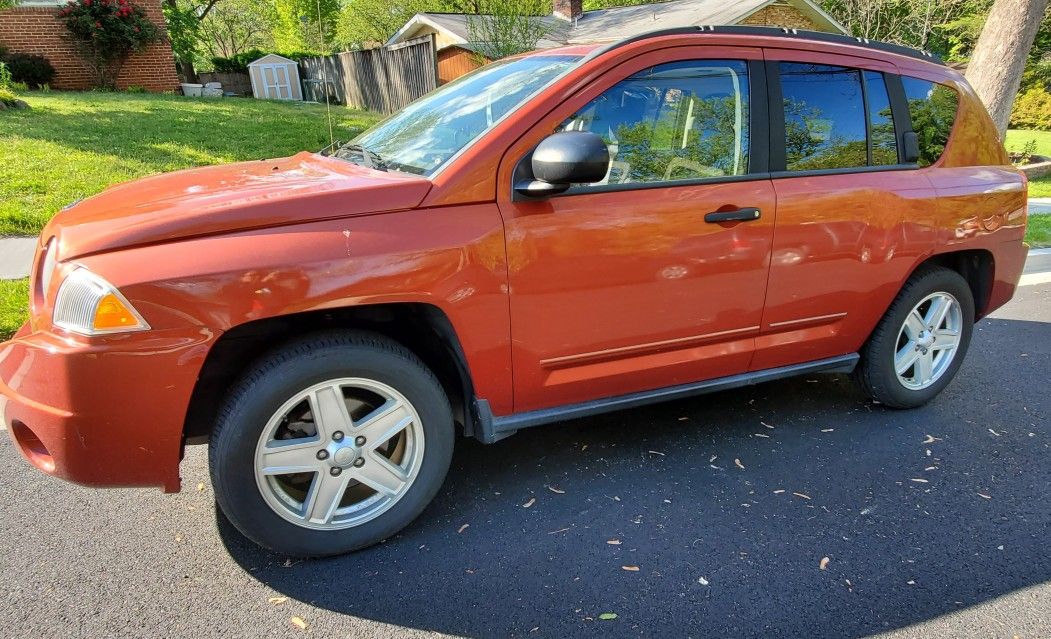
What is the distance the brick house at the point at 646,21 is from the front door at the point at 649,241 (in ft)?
50.7

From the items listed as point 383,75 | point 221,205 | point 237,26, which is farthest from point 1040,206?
point 237,26

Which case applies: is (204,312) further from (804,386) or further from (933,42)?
(933,42)

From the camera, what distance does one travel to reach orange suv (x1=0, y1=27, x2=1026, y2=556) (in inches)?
83.4

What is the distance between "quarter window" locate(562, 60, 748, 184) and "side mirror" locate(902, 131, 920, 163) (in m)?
1.01

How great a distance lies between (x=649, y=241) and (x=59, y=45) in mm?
19887

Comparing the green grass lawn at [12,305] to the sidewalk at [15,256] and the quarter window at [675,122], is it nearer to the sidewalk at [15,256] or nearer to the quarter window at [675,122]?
the sidewalk at [15,256]

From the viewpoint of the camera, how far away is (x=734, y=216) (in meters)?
2.83

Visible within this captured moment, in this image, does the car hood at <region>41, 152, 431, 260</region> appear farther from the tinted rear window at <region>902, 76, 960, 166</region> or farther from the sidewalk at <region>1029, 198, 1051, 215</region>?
the sidewalk at <region>1029, 198, 1051, 215</region>

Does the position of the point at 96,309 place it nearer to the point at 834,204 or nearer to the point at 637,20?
the point at 834,204

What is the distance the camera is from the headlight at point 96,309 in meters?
2.01

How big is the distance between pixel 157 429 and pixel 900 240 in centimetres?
330

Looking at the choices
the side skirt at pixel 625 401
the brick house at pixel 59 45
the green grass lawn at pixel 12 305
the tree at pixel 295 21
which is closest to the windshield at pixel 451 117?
the side skirt at pixel 625 401

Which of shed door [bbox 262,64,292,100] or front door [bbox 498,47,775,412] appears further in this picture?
shed door [bbox 262,64,292,100]

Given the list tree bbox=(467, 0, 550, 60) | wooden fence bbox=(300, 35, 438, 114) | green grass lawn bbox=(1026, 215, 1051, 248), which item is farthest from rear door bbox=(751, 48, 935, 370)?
wooden fence bbox=(300, 35, 438, 114)
